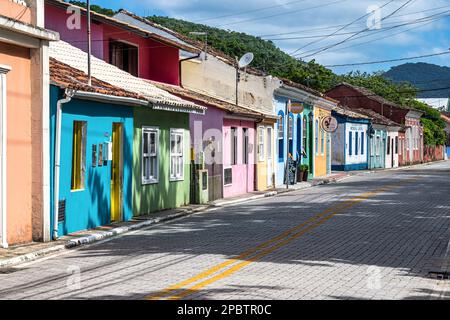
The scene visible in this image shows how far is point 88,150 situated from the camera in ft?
53.2

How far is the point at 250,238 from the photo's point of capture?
1461cm

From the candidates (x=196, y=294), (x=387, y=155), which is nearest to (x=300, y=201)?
(x=196, y=294)

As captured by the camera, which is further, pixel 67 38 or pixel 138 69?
pixel 138 69

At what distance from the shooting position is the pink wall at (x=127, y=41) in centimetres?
2236

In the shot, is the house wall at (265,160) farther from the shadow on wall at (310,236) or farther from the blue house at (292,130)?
the shadow on wall at (310,236)

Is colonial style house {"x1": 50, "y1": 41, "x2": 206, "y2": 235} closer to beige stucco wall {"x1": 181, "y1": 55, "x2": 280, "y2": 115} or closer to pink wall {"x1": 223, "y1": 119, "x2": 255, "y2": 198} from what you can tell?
pink wall {"x1": 223, "y1": 119, "x2": 255, "y2": 198}

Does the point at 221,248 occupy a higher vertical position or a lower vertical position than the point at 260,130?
lower

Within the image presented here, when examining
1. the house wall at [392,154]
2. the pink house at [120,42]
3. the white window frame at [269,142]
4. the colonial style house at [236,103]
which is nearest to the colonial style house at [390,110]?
the house wall at [392,154]

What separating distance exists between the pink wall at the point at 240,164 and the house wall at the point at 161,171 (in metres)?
3.57

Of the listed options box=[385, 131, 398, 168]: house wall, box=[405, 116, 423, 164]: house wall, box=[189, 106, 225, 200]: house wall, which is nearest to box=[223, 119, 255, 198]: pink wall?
box=[189, 106, 225, 200]: house wall

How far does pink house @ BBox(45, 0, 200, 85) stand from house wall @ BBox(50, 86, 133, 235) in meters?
5.33

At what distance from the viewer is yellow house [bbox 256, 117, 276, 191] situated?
3062 centimetres

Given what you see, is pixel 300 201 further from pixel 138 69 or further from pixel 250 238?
pixel 250 238

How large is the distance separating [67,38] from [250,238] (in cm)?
1120
